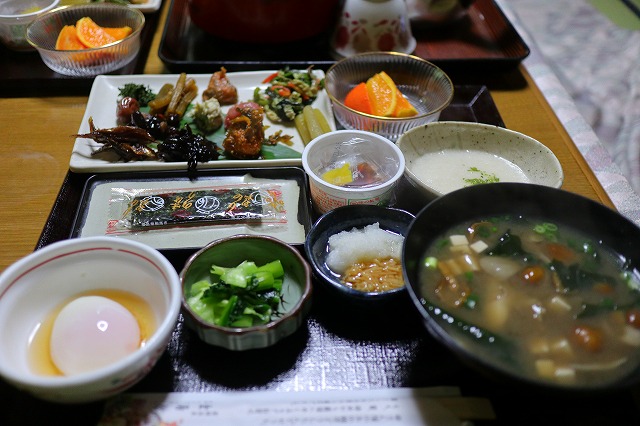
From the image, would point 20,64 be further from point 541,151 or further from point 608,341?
point 608,341

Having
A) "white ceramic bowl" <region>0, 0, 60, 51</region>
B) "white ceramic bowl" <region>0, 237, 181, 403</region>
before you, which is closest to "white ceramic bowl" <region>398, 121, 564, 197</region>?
"white ceramic bowl" <region>0, 237, 181, 403</region>

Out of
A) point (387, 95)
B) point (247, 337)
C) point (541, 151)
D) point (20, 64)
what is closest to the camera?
point (247, 337)

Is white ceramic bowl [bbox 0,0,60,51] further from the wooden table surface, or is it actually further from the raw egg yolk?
the raw egg yolk

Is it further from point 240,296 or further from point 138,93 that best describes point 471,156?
point 138,93

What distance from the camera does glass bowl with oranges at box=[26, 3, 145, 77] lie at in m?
2.49

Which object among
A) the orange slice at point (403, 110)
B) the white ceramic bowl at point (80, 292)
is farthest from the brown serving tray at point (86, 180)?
the white ceramic bowl at point (80, 292)

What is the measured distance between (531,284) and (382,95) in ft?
4.13

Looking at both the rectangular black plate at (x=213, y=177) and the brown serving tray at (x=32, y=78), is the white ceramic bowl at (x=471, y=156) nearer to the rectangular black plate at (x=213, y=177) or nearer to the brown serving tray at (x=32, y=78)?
the rectangular black plate at (x=213, y=177)

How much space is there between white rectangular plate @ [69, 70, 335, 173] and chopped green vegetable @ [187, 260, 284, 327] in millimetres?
670

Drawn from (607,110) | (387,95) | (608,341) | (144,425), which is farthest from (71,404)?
(607,110)

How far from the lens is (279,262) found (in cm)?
153

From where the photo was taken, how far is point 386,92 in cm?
229

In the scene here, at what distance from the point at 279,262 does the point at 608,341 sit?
941mm

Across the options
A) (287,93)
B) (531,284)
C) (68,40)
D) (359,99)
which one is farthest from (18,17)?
(531,284)
